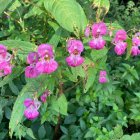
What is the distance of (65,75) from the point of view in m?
1.74

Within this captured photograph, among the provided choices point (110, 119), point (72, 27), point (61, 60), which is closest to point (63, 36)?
point (61, 60)

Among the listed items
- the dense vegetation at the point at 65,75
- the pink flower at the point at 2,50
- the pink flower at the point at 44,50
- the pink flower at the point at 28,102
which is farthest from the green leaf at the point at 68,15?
the pink flower at the point at 28,102

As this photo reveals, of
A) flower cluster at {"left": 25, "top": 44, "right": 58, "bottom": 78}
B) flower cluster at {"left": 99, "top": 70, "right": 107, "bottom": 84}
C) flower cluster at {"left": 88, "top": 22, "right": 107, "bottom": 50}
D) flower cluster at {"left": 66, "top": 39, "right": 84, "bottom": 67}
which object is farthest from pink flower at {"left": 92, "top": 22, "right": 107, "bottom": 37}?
flower cluster at {"left": 99, "top": 70, "right": 107, "bottom": 84}

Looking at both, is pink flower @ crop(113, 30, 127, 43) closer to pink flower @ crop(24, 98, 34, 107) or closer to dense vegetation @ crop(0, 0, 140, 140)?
dense vegetation @ crop(0, 0, 140, 140)

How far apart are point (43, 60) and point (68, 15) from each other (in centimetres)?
22

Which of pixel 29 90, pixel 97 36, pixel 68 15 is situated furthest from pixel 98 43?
pixel 29 90

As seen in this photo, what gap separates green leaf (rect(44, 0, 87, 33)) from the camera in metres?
1.44

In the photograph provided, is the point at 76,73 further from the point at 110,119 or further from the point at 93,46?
the point at 110,119

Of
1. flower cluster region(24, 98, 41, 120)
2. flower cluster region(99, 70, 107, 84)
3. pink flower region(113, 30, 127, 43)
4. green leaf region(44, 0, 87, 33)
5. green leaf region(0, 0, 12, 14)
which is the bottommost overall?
flower cluster region(99, 70, 107, 84)

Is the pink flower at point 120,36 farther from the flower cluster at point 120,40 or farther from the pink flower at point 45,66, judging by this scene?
the pink flower at point 45,66

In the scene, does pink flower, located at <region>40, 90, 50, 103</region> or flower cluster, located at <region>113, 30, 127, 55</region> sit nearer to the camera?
flower cluster, located at <region>113, 30, 127, 55</region>

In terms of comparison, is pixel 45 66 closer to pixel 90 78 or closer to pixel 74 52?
pixel 74 52

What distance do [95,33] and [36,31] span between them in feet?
2.33

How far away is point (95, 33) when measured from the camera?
1530 mm
